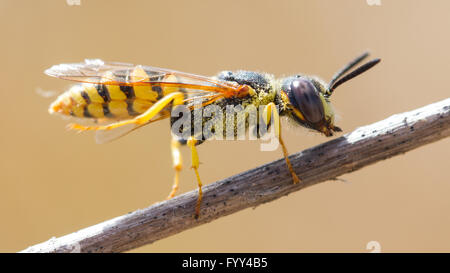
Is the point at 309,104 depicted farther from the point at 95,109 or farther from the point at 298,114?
the point at 95,109

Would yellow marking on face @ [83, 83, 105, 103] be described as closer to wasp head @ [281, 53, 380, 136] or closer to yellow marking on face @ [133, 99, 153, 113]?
yellow marking on face @ [133, 99, 153, 113]

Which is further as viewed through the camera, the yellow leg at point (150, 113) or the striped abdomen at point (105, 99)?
the striped abdomen at point (105, 99)

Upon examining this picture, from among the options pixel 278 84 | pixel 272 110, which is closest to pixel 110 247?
pixel 272 110

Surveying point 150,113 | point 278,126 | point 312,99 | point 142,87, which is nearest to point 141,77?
point 142,87

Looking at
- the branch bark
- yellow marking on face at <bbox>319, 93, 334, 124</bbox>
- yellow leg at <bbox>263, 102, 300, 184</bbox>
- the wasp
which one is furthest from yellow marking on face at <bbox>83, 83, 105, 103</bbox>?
yellow marking on face at <bbox>319, 93, 334, 124</bbox>

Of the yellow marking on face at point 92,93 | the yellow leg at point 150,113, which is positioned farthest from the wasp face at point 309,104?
the yellow marking on face at point 92,93

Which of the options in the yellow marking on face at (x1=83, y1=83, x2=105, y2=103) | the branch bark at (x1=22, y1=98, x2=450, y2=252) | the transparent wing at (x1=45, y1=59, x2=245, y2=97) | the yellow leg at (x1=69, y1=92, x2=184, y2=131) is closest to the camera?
the branch bark at (x1=22, y1=98, x2=450, y2=252)

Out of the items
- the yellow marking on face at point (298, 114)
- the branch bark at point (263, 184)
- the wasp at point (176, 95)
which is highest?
the wasp at point (176, 95)

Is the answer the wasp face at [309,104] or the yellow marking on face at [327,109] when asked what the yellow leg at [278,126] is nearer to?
the wasp face at [309,104]
